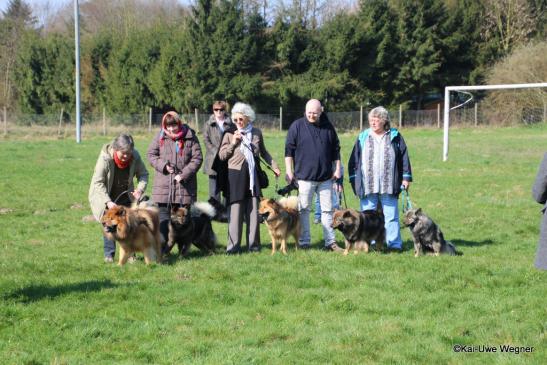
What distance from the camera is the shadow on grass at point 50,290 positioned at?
6.14m

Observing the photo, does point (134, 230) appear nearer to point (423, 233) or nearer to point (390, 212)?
point (390, 212)

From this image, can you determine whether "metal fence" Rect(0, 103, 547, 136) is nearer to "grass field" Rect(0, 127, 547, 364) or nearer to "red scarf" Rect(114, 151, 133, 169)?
"grass field" Rect(0, 127, 547, 364)

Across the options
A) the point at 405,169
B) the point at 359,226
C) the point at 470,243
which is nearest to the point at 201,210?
the point at 359,226

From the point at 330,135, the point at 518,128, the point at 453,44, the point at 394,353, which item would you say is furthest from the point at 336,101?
the point at 394,353

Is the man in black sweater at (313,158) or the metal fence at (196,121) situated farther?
the metal fence at (196,121)

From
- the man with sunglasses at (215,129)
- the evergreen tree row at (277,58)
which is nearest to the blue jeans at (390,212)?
the man with sunglasses at (215,129)

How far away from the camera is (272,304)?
6.16 metres

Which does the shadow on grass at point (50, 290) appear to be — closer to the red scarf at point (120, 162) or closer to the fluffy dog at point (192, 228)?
the fluffy dog at point (192, 228)

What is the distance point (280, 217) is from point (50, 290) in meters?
3.00

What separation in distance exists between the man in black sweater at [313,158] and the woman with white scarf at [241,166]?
37 cm

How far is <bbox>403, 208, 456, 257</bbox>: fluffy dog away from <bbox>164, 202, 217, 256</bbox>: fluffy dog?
8.37 ft

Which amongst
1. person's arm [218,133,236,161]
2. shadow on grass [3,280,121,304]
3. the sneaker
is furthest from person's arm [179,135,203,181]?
the sneaker

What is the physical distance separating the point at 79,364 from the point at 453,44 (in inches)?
1718

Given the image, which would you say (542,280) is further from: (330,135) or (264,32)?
(264,32)
